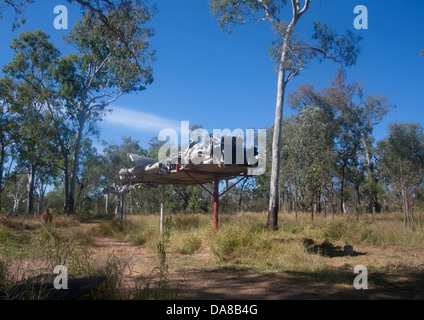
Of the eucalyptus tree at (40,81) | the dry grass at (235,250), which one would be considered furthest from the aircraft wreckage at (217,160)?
the eucalyptus tree at (40,81)

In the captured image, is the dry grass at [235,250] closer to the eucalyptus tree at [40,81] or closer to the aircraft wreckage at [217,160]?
the aircraft wreckage at [217,160]

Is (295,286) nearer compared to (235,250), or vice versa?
(295,286)

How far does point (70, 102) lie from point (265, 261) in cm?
2592

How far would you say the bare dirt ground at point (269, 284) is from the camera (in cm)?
481

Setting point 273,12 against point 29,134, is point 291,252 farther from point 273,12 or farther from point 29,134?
point 29,134

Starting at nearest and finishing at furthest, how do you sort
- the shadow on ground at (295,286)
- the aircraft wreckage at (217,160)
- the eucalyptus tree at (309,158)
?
the shadow on ground at (295,286) → the aircraft wreckage at (217,160) → the eucalyptus tree at (309,158)

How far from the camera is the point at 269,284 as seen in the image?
18.6 ft

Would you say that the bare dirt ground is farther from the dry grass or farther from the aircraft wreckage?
the aircraft wreckage

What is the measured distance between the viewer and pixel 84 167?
4541cm

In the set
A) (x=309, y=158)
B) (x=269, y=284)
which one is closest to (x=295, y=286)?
A: (x=269, y=284)

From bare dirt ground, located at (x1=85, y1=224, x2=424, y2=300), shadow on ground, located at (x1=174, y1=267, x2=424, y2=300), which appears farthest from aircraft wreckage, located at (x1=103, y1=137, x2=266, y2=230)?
shadow on ground, located at (x1=174, y1=267, x2=424, y2=300)

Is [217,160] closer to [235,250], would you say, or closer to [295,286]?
[235,250]

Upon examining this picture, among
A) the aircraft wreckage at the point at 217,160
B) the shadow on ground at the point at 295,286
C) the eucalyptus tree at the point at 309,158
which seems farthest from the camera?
the eucalyptus tree at the point at 309,158
